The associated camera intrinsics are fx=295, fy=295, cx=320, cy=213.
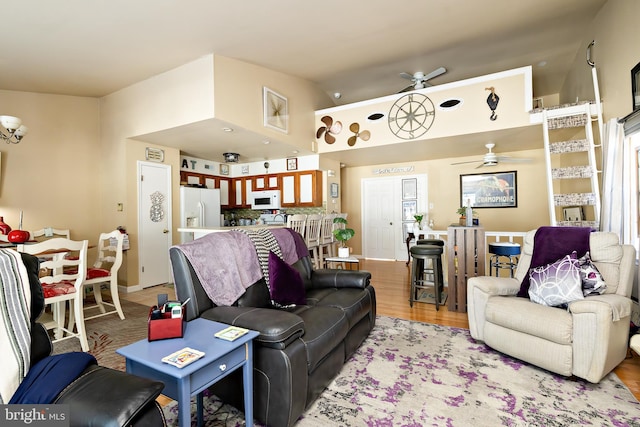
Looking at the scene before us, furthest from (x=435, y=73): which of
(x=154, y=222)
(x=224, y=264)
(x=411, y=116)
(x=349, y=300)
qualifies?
(x=154, y=222)

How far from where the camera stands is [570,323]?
6.53ft

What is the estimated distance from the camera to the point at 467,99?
173 inches

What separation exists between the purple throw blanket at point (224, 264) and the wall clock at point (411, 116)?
11.8 feet

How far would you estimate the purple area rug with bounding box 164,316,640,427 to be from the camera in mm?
1656

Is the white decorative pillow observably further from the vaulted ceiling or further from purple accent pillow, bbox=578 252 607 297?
the vaulted ceiling

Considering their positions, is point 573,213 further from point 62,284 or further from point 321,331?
point 62,284

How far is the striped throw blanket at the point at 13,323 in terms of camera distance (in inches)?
Result: 40.6

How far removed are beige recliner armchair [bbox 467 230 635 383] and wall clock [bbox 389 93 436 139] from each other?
2860 mm

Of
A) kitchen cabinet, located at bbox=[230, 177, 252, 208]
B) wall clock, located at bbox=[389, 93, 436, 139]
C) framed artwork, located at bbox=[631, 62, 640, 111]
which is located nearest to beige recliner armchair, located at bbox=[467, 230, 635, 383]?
framed artwork, located at bbox=[631, 62, 640, 111]

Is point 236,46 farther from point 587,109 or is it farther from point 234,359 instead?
point 587,109

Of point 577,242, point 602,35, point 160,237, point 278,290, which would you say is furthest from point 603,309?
point 160,237

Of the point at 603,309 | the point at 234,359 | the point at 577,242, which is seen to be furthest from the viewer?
the point at 577,242

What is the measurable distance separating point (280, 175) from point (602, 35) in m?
5.25

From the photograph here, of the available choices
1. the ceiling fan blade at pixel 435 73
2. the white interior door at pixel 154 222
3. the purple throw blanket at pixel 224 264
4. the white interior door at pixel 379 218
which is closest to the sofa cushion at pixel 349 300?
the purple throw blanket at pixel 224 264
